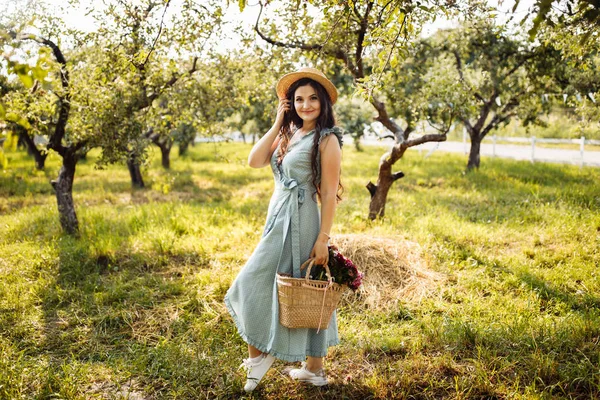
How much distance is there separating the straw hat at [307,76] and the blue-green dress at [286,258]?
1.16 feet

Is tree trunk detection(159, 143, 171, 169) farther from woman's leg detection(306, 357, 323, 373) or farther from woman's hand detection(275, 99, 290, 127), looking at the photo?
woman's leg detection(306, 357, 323, 373)

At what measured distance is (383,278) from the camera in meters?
5.33

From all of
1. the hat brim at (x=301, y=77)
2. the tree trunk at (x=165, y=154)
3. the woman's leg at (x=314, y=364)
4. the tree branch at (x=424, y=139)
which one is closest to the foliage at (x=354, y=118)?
the tree trunk at (x=165, y=154)

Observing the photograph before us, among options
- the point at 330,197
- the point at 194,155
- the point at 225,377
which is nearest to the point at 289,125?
the point at 330,197

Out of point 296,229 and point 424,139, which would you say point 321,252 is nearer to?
point 296,229

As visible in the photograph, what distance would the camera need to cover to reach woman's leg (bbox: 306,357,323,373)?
3.41 meters

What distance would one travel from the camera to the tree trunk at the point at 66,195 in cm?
732

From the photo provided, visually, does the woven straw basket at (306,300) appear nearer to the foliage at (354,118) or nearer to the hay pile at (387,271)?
the hay pile at (387,271)

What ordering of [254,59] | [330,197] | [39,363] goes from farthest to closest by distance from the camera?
[254,59], [39,363], [330,197]

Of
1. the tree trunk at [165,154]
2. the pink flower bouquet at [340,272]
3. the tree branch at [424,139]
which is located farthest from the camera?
the tree trunk at [165,154]

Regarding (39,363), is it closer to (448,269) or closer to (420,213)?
(448,269)

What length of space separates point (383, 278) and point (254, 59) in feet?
15.7

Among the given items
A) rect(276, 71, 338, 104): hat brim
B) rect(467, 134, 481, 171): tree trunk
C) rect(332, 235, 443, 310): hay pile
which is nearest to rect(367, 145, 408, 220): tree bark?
rect(332, 235, 443, 310): hay pile

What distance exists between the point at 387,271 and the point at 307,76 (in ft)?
9.71
